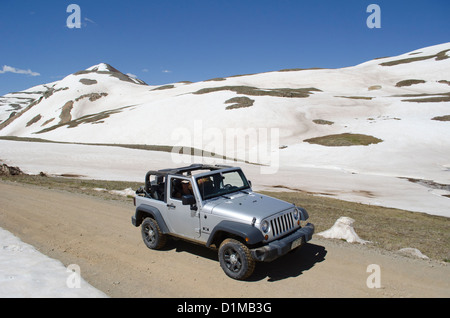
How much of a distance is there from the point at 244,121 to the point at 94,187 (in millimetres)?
39267

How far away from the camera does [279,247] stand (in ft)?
22.8

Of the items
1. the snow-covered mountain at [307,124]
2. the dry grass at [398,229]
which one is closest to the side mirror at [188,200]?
the dry grass at [398,229]

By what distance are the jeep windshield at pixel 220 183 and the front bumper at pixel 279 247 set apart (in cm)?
197

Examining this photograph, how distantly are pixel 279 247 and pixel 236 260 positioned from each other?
1.05 meters

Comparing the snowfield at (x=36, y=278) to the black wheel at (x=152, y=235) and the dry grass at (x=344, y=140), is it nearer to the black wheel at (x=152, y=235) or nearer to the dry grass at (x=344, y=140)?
the black wheel at (x=152, y=235)

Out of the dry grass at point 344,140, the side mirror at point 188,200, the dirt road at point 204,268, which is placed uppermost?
the dry grass at point 344,140

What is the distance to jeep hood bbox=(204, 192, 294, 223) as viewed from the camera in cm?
727

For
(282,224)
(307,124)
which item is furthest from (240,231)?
(307,124)

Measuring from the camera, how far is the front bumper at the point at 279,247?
6.79 meters

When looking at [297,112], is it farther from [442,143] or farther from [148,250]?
[148,250]
